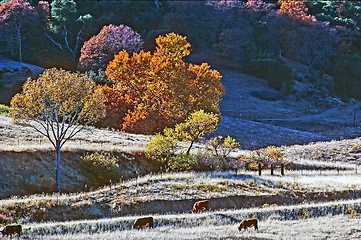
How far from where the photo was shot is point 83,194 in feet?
92.6

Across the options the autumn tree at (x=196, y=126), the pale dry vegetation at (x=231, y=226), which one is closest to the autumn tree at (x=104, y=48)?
the autumn tree at (x=196, y=126)

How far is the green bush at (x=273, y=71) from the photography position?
89.8 meters

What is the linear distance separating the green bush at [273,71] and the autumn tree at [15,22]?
4801 cm

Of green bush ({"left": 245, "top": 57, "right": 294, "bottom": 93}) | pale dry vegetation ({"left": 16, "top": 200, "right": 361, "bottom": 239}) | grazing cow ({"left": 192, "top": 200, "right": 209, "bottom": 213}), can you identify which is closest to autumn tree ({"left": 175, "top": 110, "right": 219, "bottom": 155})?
grazing cow ({"left": 192, "top": 200, "right": 209, "bottom": 213})

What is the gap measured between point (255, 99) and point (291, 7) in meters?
41.4

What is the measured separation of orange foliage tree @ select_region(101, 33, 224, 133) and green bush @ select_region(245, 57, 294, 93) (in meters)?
40.8

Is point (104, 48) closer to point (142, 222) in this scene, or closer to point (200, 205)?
point (200, 205)

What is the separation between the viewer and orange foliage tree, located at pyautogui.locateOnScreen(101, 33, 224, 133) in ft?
160

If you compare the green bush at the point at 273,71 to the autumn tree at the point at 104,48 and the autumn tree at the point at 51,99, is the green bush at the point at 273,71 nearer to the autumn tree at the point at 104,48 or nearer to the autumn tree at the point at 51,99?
the autumn tree at the point at 104,48

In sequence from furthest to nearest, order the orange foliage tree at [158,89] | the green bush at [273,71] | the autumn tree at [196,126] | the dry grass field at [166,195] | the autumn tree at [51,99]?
the green bush at [273,71] → the orange foliage tree at [158,89] → the autumn tree at [196,126] → the autumn tree at [51,99] → the dry grass field at [166,195]

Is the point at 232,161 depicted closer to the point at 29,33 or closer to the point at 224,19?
the point at 29,33

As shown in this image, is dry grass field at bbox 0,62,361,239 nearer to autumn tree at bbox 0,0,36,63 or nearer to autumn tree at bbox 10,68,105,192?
autumn tree at bbox 10,68,105,192

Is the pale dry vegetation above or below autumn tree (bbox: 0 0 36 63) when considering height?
below

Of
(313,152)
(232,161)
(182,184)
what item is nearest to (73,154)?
(182,184)
